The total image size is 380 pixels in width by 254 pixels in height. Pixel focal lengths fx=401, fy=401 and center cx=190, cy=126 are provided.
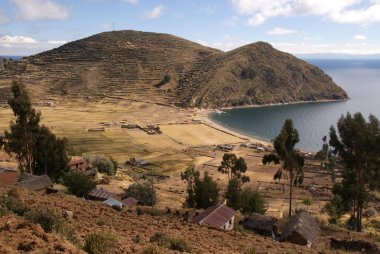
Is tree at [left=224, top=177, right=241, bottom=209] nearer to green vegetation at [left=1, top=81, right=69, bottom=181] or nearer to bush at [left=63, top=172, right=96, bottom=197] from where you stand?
bush at [left=63, top=172, right=96, bottom=197]

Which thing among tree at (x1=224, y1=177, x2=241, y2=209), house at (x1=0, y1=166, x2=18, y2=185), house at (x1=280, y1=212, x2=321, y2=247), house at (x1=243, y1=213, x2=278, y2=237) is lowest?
tree at (x1=224, y1=177, x2=241, y2=209)

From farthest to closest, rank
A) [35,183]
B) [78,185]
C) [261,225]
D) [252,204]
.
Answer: [252,204]
[78,185]
[35,183]
[261,225]

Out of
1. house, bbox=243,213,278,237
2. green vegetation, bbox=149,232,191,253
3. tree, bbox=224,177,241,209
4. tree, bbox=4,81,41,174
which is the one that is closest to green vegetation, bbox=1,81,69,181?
tree, bbox=4,81,41,174

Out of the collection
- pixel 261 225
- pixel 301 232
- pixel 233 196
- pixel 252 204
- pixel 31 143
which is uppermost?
pixel 31 143

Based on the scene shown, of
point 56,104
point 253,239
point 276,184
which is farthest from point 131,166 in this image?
point 56,104

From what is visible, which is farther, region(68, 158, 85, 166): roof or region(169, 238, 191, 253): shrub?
region(68, 158, 85, 166): roof

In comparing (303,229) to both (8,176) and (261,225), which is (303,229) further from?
(8,176)

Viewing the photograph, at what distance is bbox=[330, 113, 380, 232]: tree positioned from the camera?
3794 centimetres

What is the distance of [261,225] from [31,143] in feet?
105

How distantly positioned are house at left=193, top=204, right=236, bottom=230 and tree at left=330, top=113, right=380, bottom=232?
12.4 metres

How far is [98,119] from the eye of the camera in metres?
157

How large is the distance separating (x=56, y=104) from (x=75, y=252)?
194303mm

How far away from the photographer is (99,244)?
14320 millimetres

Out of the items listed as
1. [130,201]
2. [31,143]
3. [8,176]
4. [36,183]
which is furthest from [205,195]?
[31,143]
